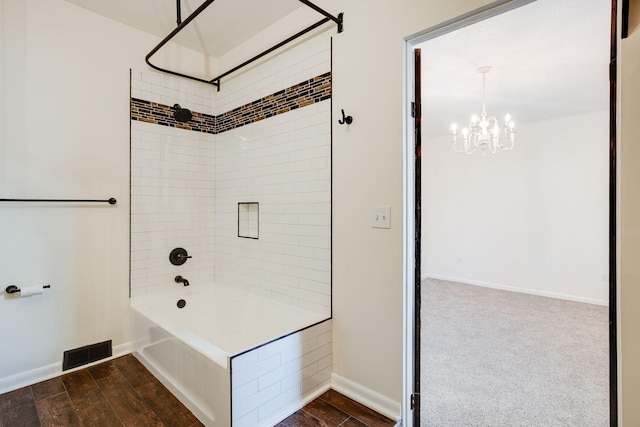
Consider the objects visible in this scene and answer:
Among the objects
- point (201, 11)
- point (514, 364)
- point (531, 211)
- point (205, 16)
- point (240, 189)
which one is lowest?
point (514, 364)

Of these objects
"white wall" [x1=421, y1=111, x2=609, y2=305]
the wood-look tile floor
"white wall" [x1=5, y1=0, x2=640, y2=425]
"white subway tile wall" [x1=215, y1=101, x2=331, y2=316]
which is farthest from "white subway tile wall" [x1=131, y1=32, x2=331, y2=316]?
"white wall" [x1=421, y1=111, x2=609, y2=305]

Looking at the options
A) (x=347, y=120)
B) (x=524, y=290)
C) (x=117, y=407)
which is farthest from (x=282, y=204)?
(x=524, y=290)

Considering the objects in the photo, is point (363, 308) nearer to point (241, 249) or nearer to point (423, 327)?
point (241, 249)

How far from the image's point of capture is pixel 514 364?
255 centimetres

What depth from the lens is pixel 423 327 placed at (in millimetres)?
3385

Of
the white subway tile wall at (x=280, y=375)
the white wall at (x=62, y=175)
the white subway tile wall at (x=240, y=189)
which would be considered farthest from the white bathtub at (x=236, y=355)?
the white wall at (x=62, y=175)

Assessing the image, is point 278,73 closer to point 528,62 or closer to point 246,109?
point 246,109

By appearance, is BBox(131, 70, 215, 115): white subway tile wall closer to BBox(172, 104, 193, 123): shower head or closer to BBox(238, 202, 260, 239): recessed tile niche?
BBox(172, 104, 193, 123): shower head

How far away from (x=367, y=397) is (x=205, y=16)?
9.24 ft

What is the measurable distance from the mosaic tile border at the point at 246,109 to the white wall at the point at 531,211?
3.90 meters

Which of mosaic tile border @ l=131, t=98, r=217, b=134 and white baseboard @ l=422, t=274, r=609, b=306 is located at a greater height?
mosaic tile border @ l=131, t=98, r=217, b=134

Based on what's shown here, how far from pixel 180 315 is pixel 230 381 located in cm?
119

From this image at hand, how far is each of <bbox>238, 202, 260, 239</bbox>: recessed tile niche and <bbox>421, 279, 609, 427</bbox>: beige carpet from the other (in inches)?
68.2

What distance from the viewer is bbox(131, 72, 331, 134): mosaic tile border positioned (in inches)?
84.3
